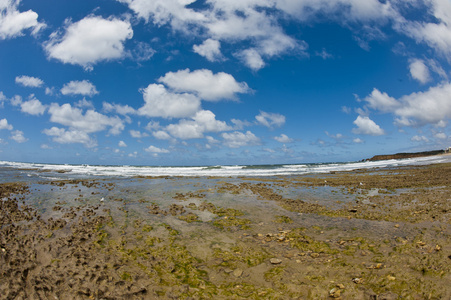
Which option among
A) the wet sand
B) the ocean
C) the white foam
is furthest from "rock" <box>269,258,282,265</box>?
the white foam

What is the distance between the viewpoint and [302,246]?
725 centimetres

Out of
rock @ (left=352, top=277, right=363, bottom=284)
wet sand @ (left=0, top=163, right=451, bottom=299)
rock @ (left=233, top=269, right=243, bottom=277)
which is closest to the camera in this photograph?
wet sand @ (left=0, top=163, right=451, bottom=299)

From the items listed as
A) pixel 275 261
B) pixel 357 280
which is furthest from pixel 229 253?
pixel 357 280

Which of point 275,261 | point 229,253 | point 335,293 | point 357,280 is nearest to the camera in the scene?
point 335,293

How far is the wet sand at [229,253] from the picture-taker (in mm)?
4965

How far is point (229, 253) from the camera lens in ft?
22.8

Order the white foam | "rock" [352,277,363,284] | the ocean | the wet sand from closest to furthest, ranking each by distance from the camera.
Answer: the wet sand
"rock" [352,277,363,284]
the ocean
the white foam

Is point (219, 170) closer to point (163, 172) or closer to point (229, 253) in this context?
point (163, 172)

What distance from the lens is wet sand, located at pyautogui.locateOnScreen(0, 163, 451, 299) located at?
4.96m

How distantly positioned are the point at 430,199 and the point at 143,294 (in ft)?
53.3

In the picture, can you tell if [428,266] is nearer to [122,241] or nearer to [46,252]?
[122,241]

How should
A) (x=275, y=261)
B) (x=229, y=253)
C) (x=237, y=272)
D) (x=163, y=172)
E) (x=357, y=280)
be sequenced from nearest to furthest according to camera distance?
(x=357, y=280)
(x=237, y=272)
(x=275, y=261)
(x=229, y=253)
(x=163, y=172)

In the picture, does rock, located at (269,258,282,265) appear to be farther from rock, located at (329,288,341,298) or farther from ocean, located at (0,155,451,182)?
Result: ocean, located at (0,155,451,182)

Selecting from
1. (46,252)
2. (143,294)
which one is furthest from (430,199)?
(46,252)
